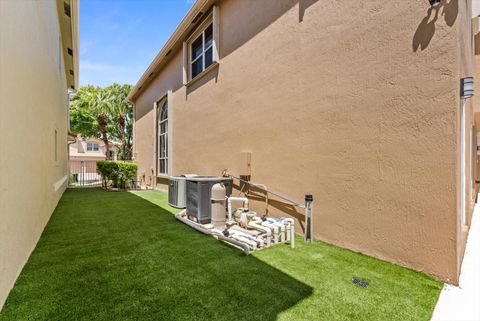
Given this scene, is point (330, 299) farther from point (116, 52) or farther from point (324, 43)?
point (116, 52)

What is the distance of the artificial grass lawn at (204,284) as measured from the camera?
2100mm

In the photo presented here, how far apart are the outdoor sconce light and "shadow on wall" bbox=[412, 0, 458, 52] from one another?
643 millimetres

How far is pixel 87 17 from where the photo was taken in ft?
31.3

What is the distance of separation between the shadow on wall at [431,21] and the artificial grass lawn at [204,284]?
2879 mm

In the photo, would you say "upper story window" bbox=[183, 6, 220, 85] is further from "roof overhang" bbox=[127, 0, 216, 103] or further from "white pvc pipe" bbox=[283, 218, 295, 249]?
"white pvc pipe" bbox=[283, 218, 295, 249]

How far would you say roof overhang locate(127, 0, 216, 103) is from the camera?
24.2 feet

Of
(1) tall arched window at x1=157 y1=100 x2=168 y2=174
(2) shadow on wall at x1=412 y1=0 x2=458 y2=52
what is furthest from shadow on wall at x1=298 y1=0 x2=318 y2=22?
(1) tall arched window at x1=157 y1=100 x2=168 y2=174

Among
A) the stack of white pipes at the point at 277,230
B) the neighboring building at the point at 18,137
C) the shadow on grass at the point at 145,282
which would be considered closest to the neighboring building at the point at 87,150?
the neighboring building at the point at 18,137

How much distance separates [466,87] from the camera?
2.85 meters

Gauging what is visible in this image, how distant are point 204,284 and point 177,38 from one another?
30.5 feet

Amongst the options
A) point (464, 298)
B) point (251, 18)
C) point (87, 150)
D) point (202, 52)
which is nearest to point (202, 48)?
point (202, 52)

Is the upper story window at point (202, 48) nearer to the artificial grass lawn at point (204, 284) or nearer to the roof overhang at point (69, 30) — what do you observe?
the roof overhang at point (69, 30)

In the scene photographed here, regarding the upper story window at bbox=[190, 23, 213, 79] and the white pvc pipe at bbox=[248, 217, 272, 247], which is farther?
the upper story window at bbox=[190, 23, 213, 79]

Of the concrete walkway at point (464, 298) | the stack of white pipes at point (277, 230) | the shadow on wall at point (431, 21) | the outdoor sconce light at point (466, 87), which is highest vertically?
the shadow on wall at point (431, 21)
